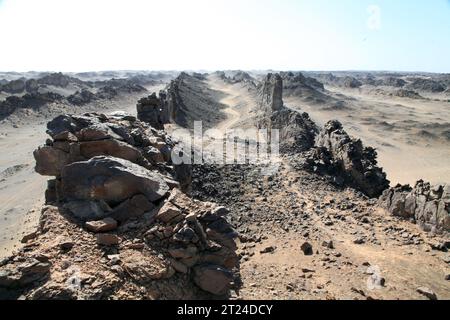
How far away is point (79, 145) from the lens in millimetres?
11531

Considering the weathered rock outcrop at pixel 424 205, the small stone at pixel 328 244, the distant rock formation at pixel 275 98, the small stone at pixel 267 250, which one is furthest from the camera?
the distant rock formation at pixel 275 98

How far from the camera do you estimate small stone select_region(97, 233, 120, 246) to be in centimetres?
872

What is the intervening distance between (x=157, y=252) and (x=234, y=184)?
1181 centimetres

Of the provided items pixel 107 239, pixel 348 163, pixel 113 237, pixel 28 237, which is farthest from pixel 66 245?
pixel 348 163

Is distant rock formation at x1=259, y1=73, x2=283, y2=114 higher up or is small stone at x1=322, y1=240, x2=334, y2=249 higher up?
distant rock formation at x1=259, y1=73, x2=283, y2=114

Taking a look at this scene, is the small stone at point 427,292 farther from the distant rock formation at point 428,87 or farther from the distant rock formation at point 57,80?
the distant rock formation at point 428,87

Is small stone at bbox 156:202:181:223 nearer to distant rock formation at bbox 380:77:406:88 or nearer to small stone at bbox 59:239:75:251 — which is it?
small stone at bbox 59:239:75:251

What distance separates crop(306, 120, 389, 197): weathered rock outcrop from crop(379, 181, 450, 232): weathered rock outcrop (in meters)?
2.55

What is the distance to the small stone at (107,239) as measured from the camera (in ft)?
28.6

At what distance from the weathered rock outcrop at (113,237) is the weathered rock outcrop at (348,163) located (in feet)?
40.8

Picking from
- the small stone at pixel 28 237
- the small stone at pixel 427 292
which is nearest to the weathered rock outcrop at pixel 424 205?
the small stone at pixel 427 292

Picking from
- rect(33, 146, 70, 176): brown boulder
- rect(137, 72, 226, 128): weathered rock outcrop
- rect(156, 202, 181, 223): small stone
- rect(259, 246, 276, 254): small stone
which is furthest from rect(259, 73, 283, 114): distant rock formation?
rect(156, 202, 181, 223): small stone
